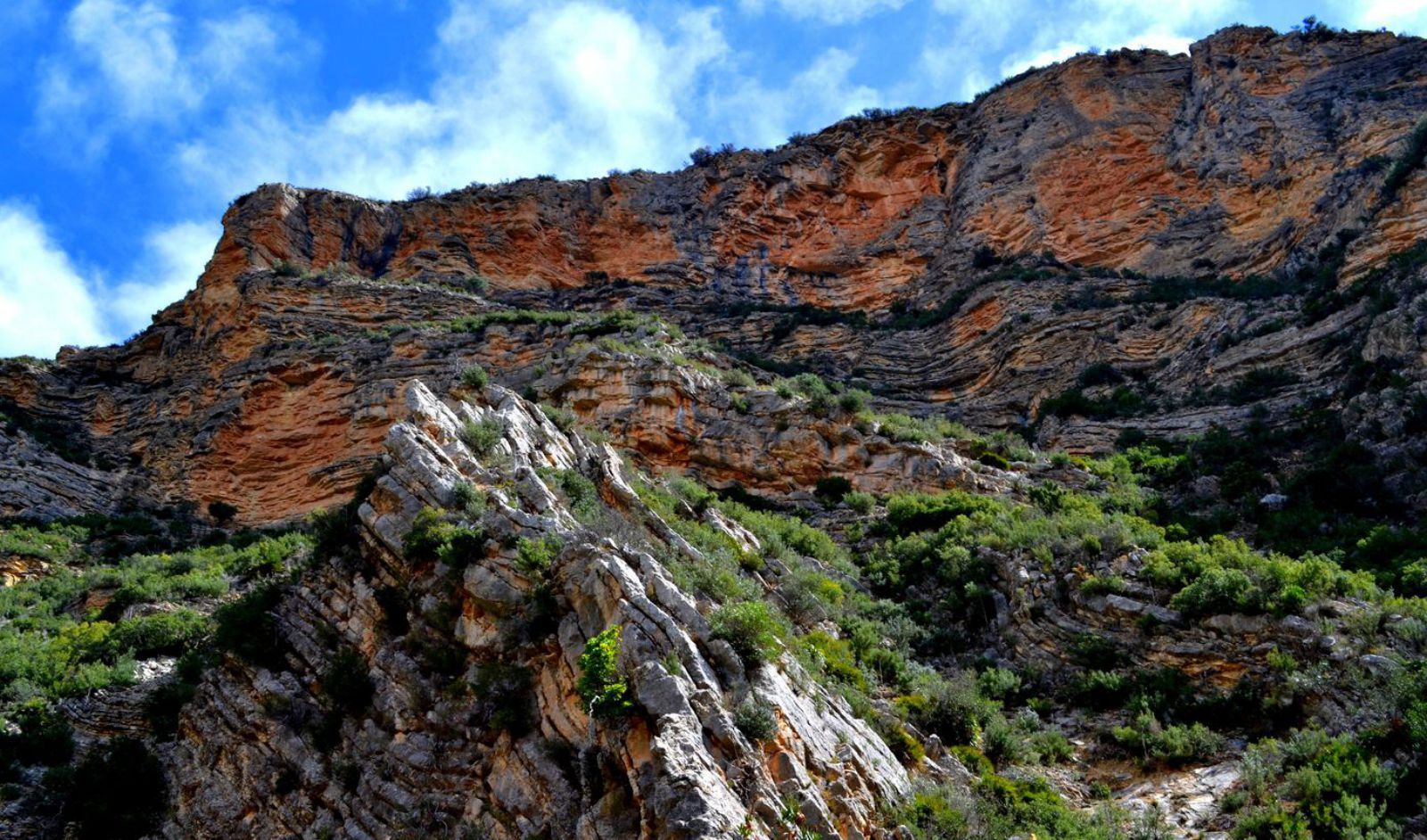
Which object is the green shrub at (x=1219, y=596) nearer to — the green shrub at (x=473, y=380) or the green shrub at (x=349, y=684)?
the green shrub at (x=349, y=684)

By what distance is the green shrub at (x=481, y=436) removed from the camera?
18.4 meters

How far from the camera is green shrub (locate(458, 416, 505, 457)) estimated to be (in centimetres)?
1844

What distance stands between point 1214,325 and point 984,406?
710 centimetres

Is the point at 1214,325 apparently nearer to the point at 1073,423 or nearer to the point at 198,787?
the point at 1073,423

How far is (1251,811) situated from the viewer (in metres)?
11.8

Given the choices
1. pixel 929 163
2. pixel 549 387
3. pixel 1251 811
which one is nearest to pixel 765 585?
pixel 1251 811

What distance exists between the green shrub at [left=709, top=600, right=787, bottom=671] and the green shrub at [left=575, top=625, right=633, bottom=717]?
1231mm

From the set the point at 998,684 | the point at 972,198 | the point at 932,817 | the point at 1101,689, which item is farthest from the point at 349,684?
the point at 972,198

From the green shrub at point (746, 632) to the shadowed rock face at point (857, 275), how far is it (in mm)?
13969

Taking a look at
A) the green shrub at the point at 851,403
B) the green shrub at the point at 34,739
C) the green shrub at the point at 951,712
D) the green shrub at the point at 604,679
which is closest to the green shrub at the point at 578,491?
the green shrub at the point at 604,679

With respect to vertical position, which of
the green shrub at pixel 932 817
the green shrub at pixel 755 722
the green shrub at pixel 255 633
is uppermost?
the green shrub at pixel 255 633

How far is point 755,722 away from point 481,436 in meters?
8.94

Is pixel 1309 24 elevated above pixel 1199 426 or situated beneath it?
elevated above

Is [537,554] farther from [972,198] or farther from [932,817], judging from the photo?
[972,198]
